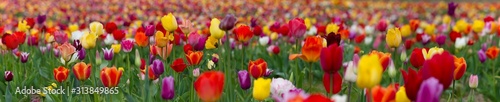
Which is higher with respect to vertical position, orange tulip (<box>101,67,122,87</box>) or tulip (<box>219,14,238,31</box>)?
tulip (<box>219,14,238,31</box>)

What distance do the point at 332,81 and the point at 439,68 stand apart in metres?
0.51

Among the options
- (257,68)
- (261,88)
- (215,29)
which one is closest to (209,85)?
(261,88)

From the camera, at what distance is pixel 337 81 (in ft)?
7.35

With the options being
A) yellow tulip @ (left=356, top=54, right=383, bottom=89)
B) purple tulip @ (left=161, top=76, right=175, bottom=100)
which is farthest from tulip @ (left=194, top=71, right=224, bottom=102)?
purple tulip @ (left=161, top=76, right=175, bottom=100)

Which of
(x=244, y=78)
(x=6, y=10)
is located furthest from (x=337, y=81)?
(x=6, y=10)

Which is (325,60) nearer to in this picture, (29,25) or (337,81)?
(337,81)

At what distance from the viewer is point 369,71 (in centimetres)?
160

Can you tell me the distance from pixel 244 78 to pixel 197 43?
1136 mm

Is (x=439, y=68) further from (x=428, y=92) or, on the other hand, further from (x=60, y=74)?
(x=60, y=74)

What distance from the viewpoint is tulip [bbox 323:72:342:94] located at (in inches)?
84.0

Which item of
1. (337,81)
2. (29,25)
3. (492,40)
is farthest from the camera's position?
(492,40)

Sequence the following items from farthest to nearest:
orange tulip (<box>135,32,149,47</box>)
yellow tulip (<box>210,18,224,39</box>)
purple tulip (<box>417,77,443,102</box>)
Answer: orange tulip (<box>135,32,149,47</box>) → yellow tulip (<box>210,18,224,39</box>) → purple tulip (<box>417,77,443,102</box>)

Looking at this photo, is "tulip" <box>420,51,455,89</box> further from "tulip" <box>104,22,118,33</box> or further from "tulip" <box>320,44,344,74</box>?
"tulip" <box>104,22,118,33</box>

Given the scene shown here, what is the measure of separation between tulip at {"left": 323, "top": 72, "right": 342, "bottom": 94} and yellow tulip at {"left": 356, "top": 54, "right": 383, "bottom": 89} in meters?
0.45
